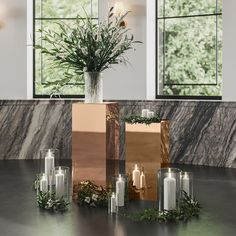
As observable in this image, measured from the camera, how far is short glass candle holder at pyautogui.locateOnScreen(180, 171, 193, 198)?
187 inches

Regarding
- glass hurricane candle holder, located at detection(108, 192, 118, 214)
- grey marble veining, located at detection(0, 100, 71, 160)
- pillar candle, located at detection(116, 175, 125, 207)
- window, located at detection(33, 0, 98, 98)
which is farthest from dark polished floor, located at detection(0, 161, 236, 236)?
window, located at detection(33, 0, 98, 98)

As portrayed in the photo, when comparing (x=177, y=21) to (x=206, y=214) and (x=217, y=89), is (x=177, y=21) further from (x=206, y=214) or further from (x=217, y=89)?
(x=206, y=214)

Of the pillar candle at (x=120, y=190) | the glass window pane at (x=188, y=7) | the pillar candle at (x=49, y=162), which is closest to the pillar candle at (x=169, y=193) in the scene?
the pillar candle at (x=120, y=190)

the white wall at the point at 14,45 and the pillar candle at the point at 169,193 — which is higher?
the white wall at the point at 14,45

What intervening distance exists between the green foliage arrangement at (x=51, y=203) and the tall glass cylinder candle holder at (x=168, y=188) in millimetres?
890

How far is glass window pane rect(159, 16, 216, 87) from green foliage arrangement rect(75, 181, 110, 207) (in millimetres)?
3379

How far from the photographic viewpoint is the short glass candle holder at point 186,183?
4.75m

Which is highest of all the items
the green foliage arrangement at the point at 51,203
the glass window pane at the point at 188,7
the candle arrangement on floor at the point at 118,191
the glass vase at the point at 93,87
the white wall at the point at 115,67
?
the glass window pane at the point at 188,7

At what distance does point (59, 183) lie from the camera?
16.1 ft

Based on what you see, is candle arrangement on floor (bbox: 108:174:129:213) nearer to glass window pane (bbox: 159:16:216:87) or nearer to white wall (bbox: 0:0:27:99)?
glass window pane (bbox: 159:16:216:87)

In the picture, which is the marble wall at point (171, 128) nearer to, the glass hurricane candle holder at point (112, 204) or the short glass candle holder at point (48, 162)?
the short glass candle holder at point (48, 162)

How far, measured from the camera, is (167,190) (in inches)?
177

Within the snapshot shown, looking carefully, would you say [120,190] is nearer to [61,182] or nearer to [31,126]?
[61,182]

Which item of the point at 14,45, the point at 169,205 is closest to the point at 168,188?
the point at 169,205
